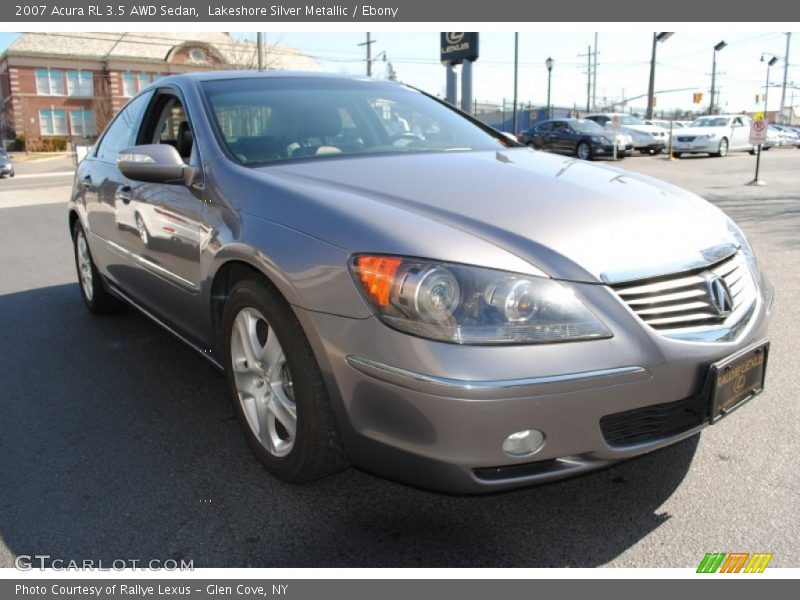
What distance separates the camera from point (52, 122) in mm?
55188

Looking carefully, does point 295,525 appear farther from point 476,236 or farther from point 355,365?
point 476,236

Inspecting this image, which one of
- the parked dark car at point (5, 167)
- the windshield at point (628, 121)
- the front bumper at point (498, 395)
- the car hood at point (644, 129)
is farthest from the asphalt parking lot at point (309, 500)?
the parked dark car at point (5, 167)

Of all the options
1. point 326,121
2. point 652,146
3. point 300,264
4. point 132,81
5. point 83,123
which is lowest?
A: point 652,146

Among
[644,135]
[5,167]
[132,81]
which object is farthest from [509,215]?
[132,81]

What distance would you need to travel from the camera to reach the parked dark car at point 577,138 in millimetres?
24641

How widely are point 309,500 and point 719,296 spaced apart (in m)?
1.64

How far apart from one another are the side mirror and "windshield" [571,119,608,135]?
928 inches

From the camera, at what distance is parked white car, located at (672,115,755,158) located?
25656mm

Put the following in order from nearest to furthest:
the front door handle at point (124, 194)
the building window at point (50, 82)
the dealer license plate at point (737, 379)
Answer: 1. the dealer license plate at point (737, 379)
2. the front door handle at point (124, 194)
3. the building window at point (50, 82)

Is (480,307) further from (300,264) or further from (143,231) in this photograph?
(143,231)

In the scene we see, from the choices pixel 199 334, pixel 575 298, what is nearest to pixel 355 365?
pixel 575 298

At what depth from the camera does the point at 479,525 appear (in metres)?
2.46

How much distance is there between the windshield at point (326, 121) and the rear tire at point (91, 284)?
214cm

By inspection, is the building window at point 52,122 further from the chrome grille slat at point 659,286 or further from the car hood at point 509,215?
the chrome grille slat at point 659,286
